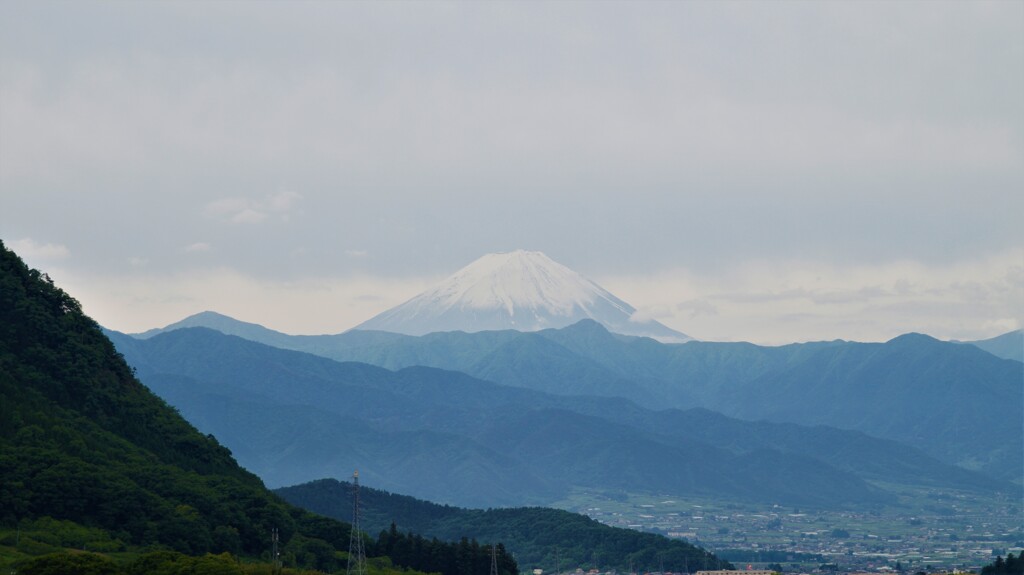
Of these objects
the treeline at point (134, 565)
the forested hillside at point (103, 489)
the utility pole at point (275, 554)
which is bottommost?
the treeline at point (134, 565)

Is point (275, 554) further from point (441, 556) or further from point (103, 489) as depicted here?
point (441, 556)

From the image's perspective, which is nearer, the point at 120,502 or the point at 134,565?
the point at 134,565

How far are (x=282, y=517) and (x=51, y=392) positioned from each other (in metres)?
31.8

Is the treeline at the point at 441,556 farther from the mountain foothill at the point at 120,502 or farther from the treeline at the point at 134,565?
the treeline at the point at 134,565

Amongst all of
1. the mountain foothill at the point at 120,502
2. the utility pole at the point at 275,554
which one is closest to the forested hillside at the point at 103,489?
the mountain foothill at the point at 120,502

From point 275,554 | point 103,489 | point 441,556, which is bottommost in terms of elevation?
point 275,554

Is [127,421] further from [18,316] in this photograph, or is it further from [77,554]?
[77,554]

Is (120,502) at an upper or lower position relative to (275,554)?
upper

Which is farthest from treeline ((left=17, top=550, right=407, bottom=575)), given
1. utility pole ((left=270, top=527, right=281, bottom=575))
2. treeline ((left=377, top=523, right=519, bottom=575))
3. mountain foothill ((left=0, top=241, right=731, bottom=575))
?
treeline ((left=377, top=523, right=519, bottom=575))

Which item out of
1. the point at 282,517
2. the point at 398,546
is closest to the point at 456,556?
the point at 398,546

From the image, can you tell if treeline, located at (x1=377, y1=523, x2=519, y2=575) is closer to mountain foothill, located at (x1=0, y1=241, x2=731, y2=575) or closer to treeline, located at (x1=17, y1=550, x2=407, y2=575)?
mountain foothill, located at (x1=0, y1=241, x2=731, y2=575)

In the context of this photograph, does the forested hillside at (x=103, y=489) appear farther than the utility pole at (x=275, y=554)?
Yes

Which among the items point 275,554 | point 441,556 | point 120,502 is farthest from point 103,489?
point 441,556

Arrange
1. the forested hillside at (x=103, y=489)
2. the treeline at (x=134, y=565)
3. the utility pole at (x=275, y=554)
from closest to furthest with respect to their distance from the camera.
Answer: the treeline at (x=134, y=565)
the utility pole at (x=275, y=554)
the forested hillside at (x=103, y=489)
